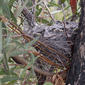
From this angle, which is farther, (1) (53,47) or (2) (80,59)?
(1) (53,47)

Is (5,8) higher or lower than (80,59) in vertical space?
higher

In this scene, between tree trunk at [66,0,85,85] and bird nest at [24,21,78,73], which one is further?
bird nest at [24,21,78,73]

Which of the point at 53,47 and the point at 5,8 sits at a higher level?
the point at 5,8

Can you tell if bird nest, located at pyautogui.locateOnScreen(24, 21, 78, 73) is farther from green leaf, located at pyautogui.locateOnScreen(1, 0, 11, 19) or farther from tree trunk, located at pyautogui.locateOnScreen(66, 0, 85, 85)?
green leaf, located at pyautogui.locateOnScreen(1, 0, 11, 19)

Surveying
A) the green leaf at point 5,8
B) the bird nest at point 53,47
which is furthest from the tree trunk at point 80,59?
the green leaf at point 5,8

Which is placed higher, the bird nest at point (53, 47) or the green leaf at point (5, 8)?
the green leaf at point (5, 8)

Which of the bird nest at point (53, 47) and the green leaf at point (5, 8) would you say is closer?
the green leaf at point (5, 8)

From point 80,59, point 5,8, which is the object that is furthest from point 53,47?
point 5,8

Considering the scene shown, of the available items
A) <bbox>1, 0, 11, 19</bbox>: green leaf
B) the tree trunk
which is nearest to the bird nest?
the tree trunk

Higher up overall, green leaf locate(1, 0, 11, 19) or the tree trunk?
green leaf locate(1, 0, 11, 19)

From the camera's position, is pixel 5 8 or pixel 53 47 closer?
pixel 5 8

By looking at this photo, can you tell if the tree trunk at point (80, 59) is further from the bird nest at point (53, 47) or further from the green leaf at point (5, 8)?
the green leaf at point (5, 8)

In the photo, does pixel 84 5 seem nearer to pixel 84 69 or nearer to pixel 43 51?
pixel 84 69

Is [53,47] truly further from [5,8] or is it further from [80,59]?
[5,8]
